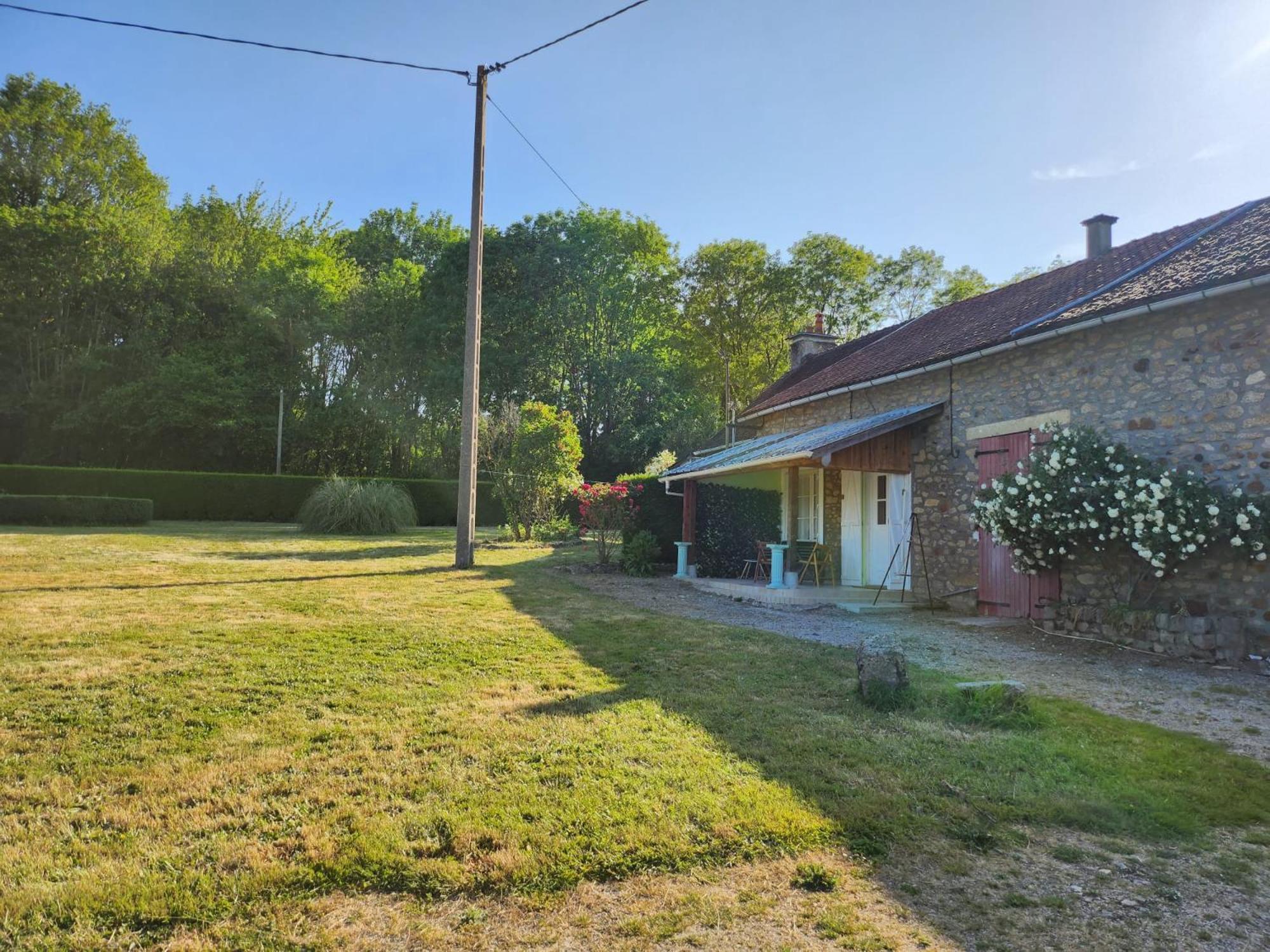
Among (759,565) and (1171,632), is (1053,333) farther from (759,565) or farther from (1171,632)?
(759,565)

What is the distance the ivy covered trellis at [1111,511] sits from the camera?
6254 millimetres

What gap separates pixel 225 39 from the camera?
29.0 ft

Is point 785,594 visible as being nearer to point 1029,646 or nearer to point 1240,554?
point 1029,646

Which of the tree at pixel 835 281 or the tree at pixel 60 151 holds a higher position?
the tree at pixel 60 151

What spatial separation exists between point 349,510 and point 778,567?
11909 mm

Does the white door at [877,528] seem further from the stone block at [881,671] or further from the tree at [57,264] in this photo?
the tree at [57,264]

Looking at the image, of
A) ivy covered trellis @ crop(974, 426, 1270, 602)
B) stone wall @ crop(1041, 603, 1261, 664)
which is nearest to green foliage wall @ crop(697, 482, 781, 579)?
ivy covered trellis @ crop(974, 426, 1270, 602)

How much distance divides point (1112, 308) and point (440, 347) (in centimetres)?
2671

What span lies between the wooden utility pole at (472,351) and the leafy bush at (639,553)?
2.85 m

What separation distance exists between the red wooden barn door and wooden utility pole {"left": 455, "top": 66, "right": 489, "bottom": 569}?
24.3ft

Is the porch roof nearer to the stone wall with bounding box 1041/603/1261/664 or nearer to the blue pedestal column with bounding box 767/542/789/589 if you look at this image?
the blue pedestal column with bounding box 767/542/789/589

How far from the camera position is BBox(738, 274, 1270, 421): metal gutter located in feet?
20.6

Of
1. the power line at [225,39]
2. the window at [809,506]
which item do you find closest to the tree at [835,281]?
the window at [809,506]

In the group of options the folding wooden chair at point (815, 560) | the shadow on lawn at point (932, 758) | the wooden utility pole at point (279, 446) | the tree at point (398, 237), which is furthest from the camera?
the tree at point (398, 237)
